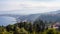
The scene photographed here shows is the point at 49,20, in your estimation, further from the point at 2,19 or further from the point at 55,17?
the point at 2,19

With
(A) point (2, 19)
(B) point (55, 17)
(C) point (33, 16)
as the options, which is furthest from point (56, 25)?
(A) point (2, 19)

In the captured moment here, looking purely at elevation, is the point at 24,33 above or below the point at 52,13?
below

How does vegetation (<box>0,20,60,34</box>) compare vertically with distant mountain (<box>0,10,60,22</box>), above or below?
below

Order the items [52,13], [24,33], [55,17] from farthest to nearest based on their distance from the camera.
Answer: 1. [52,13]
2. [55,17]
3. [24,33]

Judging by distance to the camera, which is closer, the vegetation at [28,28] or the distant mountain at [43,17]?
the vegetation at [28,28]

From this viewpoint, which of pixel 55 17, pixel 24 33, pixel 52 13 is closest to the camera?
pixel 24 33

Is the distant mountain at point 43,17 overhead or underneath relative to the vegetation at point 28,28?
overhead

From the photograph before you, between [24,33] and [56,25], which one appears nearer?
[24,33]
